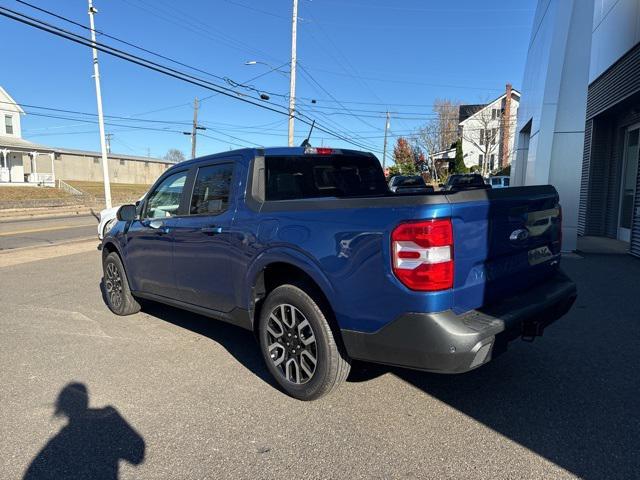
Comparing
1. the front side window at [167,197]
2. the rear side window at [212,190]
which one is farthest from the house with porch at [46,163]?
the rear side window at [212,190]

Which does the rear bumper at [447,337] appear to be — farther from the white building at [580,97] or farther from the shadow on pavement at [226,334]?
the white building at [580,97]

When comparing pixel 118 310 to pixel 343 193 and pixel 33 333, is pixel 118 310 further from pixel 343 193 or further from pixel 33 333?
pixel 343 193

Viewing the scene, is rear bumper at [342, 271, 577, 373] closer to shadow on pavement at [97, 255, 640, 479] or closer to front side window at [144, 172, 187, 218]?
shadow on pavement at [97, 255, 640, 479]

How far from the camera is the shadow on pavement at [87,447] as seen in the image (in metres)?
2.69

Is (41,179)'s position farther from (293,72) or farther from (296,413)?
(296,413)

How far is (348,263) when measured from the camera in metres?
2.99

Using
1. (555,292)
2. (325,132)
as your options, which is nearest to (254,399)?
(555,292)

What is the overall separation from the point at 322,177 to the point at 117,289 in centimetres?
311

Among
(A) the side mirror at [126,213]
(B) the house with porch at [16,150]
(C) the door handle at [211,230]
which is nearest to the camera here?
(C) the door handle at [211,230]

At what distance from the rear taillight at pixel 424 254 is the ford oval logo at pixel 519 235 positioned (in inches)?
30.0

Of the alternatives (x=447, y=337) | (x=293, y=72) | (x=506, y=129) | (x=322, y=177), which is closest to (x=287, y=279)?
(x=322, y=177)

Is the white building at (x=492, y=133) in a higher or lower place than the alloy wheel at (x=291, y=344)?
higher

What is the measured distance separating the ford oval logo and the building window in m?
52.7

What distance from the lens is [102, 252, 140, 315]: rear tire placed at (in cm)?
567
